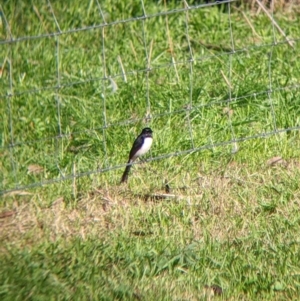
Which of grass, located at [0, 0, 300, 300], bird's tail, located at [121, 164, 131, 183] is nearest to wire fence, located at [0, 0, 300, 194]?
grass, located at [0, 0, 300, 300]

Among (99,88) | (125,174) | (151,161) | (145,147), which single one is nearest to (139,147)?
(145,147)

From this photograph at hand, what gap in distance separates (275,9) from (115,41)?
1.55 m

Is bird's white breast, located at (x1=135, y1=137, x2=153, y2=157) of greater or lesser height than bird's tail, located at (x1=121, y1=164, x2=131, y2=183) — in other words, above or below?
above

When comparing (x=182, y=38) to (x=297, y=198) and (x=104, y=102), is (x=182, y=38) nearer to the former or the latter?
(x=104, y=102)

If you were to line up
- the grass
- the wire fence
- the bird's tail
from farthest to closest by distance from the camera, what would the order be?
the wire fence < the bird's tail < the grass

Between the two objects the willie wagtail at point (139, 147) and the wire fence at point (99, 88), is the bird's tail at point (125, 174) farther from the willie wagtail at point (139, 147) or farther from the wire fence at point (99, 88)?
the wire fence at point (99, 88)

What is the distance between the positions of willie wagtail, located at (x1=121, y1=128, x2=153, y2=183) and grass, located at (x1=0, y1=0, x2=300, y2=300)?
109 mm

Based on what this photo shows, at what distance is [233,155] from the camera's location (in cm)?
591

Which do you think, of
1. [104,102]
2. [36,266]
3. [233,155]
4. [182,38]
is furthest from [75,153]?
[182,38]

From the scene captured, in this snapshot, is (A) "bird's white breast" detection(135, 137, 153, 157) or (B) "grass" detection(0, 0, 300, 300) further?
(A) "bird's white breast" detection(135, 137, 153, 157)

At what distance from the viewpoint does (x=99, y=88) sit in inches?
263

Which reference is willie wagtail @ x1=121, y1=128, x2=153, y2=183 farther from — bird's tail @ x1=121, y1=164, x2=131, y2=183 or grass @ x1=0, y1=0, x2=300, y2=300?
grass @ x1=0, y1=0, x2=300, y2=300

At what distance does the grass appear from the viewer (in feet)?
15.4

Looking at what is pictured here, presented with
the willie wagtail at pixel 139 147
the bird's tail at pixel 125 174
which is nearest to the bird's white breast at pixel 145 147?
the willie wagtail at pixel 139 147
